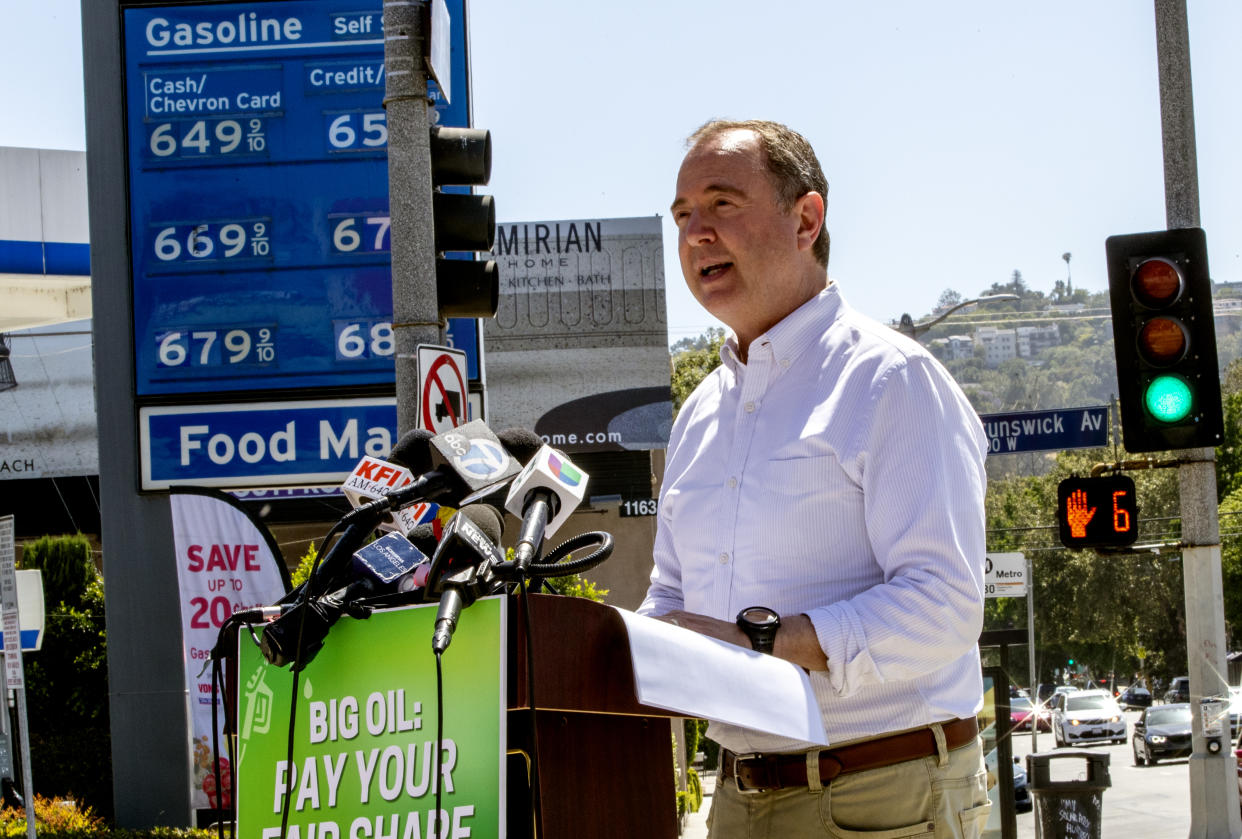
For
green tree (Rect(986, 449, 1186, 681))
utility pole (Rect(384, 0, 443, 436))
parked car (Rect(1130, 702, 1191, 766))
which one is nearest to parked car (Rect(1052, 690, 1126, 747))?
parked car (Rect(1130, 702, 1191, 766))

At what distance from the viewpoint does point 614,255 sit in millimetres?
39500

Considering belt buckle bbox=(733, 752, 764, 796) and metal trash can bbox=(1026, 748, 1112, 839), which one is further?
metal trash can bbox=(1026, 748, 1112, 839)

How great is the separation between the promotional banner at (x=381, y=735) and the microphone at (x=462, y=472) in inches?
16.7

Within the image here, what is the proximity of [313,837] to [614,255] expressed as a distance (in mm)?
37917

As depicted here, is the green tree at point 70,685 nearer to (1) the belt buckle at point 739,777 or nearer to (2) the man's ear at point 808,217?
(1) the belt buckle at point 739,777

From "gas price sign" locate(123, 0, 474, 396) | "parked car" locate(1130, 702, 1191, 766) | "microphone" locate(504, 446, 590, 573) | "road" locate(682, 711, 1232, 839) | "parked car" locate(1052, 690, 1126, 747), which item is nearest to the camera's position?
"microphone" locate(504, 446, 590, 573)

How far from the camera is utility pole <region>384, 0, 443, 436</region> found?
6.02m

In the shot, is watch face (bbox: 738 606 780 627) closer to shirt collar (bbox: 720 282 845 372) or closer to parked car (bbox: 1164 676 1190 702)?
shirt collar (bbox: 720 282 845 372)

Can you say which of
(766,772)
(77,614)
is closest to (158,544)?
(766,772)

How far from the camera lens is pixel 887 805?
2.23 m

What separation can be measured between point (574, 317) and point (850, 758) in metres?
37.2

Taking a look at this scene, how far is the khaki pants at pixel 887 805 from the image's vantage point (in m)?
2.22

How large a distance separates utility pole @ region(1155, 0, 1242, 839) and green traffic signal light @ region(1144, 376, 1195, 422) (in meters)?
1.11

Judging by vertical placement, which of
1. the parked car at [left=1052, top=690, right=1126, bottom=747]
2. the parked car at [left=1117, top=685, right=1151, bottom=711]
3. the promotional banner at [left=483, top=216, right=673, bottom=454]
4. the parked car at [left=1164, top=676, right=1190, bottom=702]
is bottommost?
the parked car at [left=1117, top=685, right=1151, bottom=711]
